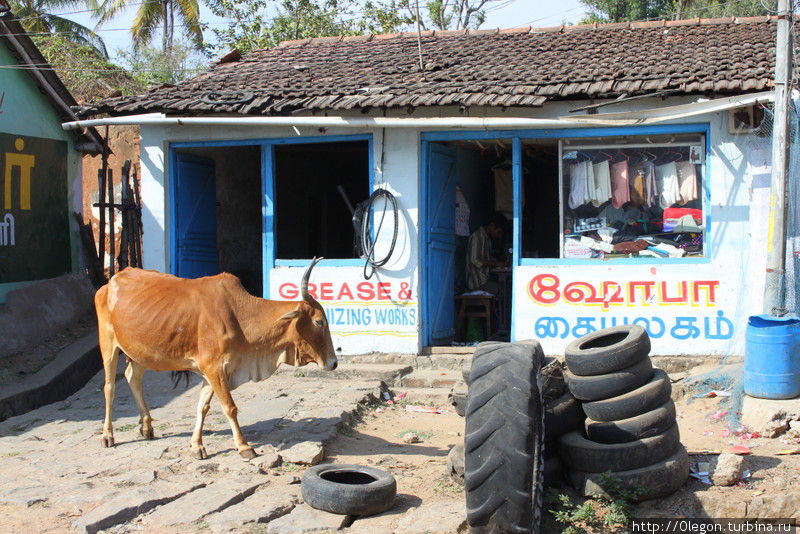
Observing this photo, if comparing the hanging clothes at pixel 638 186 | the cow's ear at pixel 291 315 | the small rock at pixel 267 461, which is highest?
the hanging clothes at pixel 638 186

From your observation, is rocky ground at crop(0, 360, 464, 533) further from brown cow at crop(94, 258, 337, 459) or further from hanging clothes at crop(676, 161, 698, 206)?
hanging clothes at crop(676, 161, 698, 206)

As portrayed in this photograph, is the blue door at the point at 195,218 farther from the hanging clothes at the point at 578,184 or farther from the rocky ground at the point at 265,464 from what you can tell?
the hanging clothes at the point at 578,184

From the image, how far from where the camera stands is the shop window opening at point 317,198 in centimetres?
1523

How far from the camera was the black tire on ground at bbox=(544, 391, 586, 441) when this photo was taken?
5855 millimetres

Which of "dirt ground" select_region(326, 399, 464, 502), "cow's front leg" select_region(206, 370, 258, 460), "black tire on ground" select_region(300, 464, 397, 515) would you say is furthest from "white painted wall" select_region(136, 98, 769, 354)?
"black tire on ground" select_region(300, 464, 397, 515)

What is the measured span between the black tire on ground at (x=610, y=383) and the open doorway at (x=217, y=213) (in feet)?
22.5

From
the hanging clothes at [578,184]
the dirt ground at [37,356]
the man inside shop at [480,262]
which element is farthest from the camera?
the man inside shop at [480,262]

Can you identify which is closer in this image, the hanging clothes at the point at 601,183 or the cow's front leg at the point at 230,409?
the cow's front leg at the point at 230,409

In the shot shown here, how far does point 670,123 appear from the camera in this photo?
9.15 meters

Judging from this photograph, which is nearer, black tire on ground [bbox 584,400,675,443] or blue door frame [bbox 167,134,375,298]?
black tire on ground [bbox 584,400,675,443]

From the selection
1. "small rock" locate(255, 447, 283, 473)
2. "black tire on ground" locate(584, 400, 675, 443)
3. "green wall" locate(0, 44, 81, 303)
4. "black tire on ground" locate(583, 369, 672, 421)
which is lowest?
"small rock" locate(255, 447, 283, 473)

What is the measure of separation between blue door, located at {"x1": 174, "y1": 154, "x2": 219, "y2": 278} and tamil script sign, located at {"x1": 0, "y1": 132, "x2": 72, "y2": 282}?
2.13 meters

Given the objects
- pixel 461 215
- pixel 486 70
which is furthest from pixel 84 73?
pixel 486 70

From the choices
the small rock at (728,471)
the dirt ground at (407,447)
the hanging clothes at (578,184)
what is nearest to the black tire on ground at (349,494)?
the dirt ground at (407,447)
